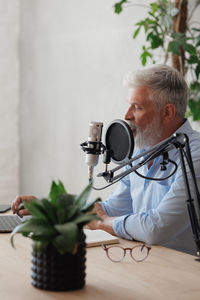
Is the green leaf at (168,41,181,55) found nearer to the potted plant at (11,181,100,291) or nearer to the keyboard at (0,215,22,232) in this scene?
the keyboard at (0,215,22,232)

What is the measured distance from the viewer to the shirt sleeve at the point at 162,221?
2.00 m

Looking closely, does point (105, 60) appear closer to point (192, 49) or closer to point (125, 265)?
point (192, 49)

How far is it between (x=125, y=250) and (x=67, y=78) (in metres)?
2.79

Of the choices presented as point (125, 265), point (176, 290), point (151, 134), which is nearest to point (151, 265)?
point (125, 265)

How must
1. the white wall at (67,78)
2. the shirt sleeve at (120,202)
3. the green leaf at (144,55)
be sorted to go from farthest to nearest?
the white wall at (67,78) → the green leaf at (144,55) → the shirt sleeve at (120,202)

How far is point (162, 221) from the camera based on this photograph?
6.60ft

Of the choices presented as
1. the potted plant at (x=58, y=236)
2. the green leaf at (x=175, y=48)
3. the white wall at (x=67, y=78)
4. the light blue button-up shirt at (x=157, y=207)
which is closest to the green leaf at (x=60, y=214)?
the potted plant at (x=58, y=236)

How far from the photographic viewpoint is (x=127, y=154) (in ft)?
5.87

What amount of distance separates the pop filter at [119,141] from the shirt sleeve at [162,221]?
30cm

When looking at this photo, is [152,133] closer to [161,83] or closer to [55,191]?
[161,83]

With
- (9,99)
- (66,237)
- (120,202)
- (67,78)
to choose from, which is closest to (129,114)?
(120,202)

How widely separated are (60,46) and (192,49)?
1673mm

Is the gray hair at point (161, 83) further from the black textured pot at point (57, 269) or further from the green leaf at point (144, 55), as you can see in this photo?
the black textured pot at point (57, 269)

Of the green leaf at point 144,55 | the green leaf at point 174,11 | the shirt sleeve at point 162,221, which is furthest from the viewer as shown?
the green leaf at point 144,55
